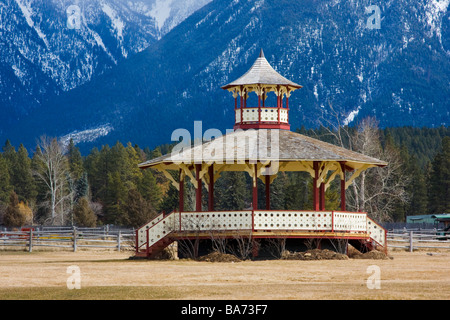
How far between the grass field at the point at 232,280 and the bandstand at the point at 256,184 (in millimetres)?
2157

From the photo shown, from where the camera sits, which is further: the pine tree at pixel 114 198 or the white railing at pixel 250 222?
the pine tree at pixel 114 198

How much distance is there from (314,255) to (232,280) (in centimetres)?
1057

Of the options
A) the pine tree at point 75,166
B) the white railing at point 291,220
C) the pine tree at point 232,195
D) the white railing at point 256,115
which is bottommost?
the white railing at point 291,220

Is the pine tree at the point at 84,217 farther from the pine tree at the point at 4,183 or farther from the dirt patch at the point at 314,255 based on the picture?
the dirt patch at the point at 314,255

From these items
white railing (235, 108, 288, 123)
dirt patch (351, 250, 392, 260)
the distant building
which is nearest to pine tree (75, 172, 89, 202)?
the distant building

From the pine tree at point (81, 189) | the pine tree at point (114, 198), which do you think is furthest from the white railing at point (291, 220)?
the pine tree at point (81, 189)

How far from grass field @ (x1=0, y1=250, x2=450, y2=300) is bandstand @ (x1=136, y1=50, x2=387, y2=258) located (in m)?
2.16

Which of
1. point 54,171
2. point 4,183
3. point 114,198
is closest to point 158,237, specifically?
point 54,171

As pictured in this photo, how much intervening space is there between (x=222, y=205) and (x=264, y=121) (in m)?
61.1

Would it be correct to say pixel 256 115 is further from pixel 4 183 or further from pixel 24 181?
pixel 24 181

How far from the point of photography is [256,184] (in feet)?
124

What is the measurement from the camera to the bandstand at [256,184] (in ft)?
121

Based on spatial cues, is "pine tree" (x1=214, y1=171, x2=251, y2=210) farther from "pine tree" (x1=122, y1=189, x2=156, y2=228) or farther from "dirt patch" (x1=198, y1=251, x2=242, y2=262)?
"dirt patch" (x1=198, y1=251, x2=242, y2=262)

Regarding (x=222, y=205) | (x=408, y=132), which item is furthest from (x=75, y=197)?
(x=408, y=132)
